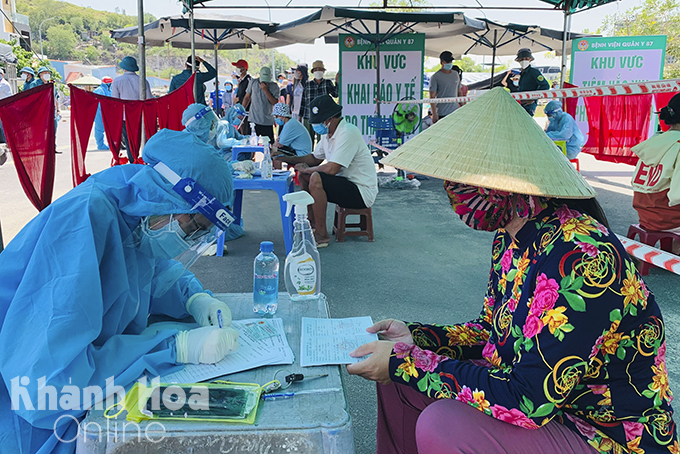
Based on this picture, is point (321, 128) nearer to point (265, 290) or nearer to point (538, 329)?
point (265, 290)

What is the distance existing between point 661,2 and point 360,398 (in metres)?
30.7

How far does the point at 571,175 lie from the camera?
1514mm

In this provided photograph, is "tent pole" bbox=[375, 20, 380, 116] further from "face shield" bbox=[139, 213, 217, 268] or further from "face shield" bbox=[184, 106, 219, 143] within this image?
"face shield" bbox=[139, 213, 217, 268]

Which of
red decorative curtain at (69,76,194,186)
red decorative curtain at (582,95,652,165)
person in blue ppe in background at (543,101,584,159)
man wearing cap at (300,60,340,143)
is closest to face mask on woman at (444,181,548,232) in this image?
red decorative curtain at (69,76,194,186)

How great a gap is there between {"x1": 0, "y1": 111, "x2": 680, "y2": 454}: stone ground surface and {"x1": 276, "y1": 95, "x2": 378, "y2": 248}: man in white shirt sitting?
1.49 feet

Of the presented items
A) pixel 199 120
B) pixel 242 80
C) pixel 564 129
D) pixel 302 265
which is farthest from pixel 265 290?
pixel 242 80

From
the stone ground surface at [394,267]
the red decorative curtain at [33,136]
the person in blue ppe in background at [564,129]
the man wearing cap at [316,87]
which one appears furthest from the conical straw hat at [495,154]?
the man wearing cap at [316,87]

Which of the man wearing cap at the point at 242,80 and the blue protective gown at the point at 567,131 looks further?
the man wearing cap at the point at 242,80

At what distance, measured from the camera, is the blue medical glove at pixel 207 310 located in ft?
5.73

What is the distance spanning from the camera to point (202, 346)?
1.47m

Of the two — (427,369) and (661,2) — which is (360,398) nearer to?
(427,369)

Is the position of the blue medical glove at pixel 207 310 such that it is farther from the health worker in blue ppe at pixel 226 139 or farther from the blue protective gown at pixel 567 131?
the blue protective gown at pixel 567 131

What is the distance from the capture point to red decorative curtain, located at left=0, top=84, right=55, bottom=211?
3828 mm

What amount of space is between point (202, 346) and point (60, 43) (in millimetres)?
137049
